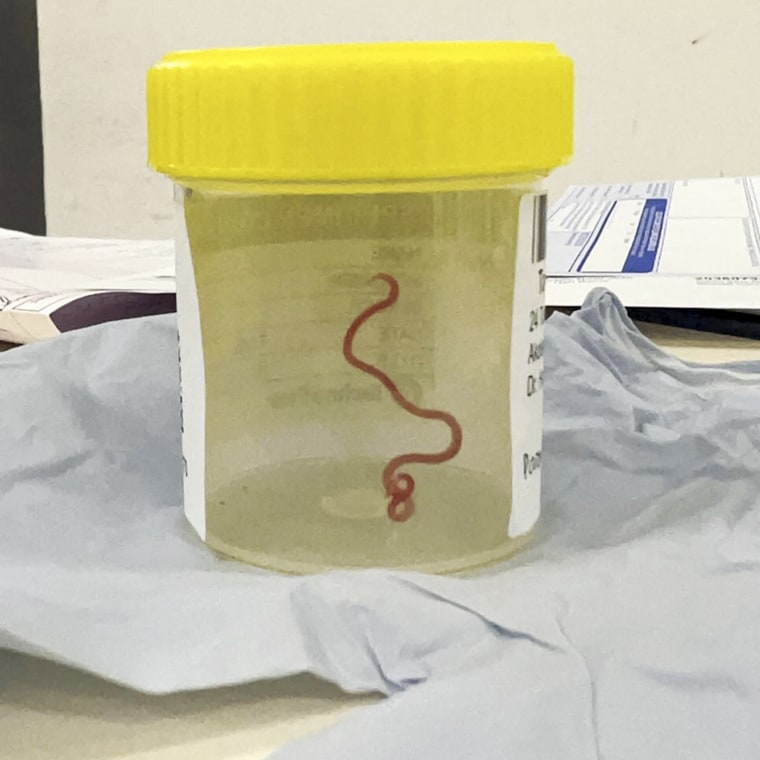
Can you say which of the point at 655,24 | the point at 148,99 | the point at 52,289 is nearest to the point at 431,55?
the point at 148,99

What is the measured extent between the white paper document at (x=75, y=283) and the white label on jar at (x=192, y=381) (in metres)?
0.21

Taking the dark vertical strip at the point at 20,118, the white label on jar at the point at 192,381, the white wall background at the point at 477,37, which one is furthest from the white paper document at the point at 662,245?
the dark vertical strip at the point at 20,118

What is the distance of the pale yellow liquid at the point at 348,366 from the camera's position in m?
0.29

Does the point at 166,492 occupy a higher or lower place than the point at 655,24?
lower

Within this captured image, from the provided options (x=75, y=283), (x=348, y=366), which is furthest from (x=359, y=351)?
(x=75, y=283)

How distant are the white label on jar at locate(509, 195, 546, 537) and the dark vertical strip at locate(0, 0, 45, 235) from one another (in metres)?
0.91

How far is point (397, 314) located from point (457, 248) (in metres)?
0.03

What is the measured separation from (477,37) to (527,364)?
0.84 m

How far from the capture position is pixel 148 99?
267 millimetres

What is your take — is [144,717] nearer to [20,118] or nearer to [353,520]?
[353,520]

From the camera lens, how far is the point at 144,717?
0.68 ft

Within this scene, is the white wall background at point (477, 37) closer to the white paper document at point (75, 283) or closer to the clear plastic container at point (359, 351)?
the white paper document at point (75, 283)

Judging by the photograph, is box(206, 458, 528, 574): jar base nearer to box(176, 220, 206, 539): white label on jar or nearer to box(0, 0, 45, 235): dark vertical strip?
box(176, 220, 206, 539): white label on jar

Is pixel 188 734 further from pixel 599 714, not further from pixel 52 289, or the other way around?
pixel 52 289
